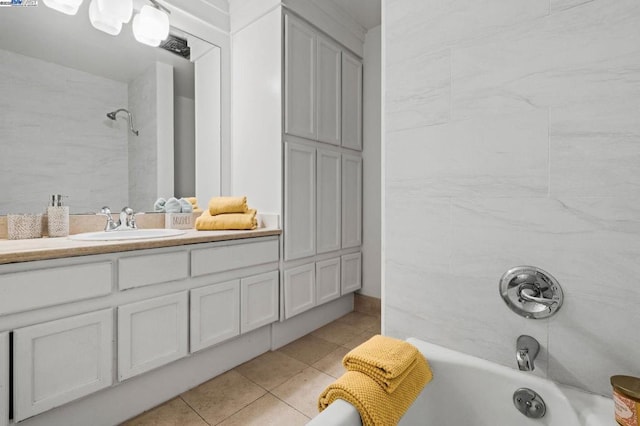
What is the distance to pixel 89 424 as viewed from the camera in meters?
1.40

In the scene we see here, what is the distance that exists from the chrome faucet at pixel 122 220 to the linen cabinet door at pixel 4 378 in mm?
831

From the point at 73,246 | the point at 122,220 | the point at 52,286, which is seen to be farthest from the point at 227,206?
the point at 52,286

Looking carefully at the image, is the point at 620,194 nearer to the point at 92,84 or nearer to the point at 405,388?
the point at 405,388

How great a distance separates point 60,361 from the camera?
125 centimetres

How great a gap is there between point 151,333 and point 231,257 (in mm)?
563

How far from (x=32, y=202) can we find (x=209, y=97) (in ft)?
4.35

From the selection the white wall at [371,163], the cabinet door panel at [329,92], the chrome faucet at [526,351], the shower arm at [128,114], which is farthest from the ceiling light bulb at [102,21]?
the chrome faucet at [526,351]

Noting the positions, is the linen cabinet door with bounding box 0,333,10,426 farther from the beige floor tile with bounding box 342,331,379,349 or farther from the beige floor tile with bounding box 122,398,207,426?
the beige floor tile with bounding box 342,331,379,349

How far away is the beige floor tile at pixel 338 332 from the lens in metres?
2.39

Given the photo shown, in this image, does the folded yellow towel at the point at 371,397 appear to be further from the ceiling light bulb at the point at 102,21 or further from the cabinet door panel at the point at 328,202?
the ceiling light bulb at the point at 102,21

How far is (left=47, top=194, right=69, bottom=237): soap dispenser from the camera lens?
1633 mm

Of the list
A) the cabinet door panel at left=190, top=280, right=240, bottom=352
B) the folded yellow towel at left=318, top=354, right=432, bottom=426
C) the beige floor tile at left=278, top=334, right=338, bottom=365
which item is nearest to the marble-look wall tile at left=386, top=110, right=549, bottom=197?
the folded yellow towel at left=318, top=354, right=432, bottom=426

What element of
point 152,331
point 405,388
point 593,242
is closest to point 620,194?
point 593,242

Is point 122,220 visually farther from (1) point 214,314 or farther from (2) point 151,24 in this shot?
(2) point 151,24
